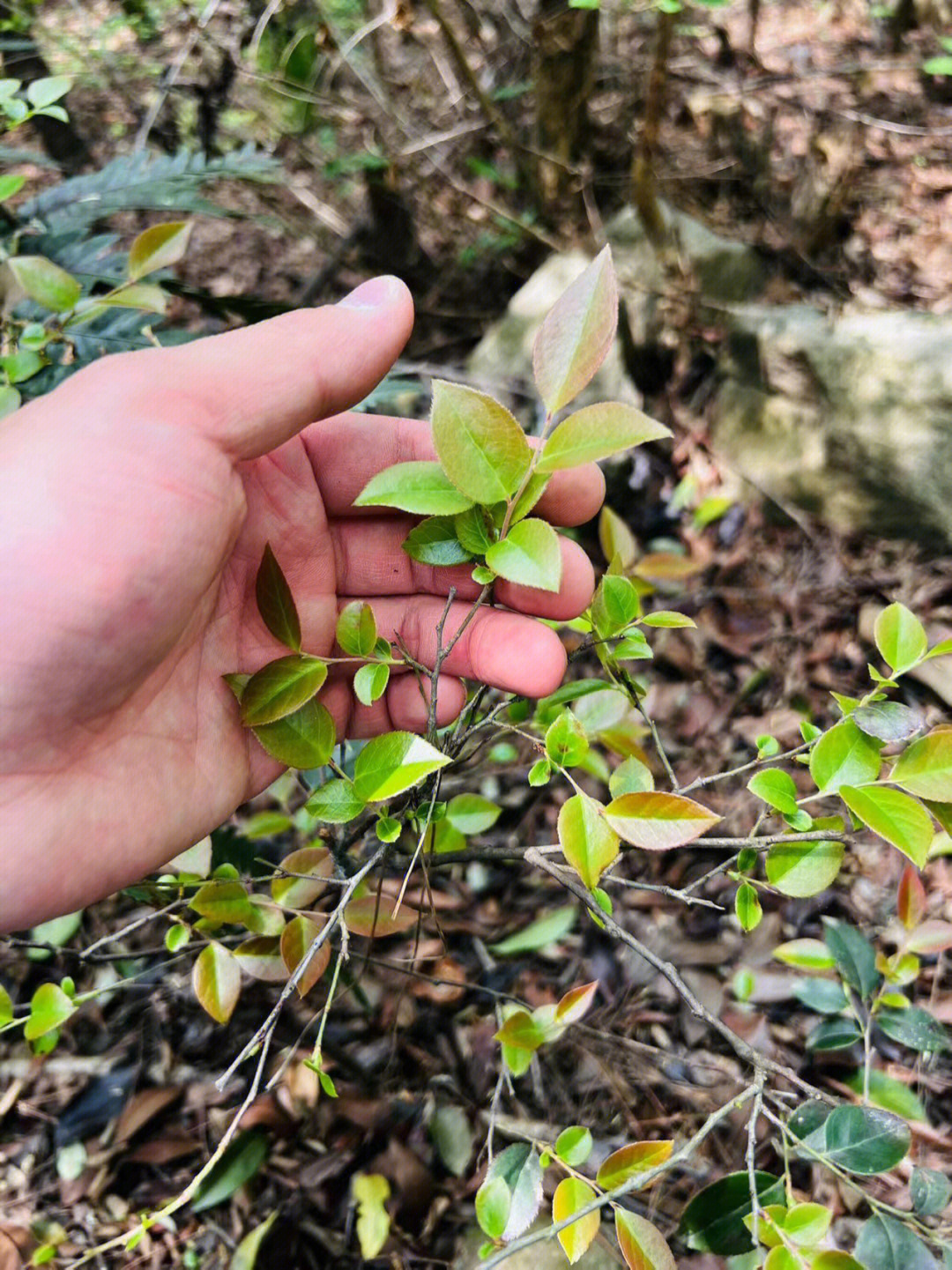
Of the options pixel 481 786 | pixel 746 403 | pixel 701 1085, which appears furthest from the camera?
A: pixel 746 403

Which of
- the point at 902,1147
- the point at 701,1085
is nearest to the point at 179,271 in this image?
the point at 701,1085

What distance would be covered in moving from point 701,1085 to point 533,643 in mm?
893

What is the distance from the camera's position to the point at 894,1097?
1295 millimetres

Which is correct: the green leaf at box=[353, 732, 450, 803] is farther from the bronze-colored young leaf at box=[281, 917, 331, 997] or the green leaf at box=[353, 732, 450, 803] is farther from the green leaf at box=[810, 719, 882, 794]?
the green leaf at box=[810, 719, 882, 794]

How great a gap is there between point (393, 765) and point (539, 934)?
2.90 ft

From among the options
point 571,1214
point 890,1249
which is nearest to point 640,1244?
point 571,1214

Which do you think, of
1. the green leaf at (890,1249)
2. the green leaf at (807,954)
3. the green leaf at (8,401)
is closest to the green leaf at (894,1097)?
the green leaf at (807,954)

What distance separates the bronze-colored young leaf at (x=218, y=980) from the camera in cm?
104

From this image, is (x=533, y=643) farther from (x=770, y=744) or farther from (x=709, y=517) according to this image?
(x=709, y=517)

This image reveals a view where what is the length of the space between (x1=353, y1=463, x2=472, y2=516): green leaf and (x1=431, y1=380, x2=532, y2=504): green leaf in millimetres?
26

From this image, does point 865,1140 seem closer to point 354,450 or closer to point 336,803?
point 336,803

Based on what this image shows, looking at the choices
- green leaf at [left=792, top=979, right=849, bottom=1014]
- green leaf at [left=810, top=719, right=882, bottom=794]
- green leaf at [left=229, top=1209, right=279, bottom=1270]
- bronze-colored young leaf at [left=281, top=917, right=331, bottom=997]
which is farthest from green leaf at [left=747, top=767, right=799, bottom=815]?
green leaf at [left=229, top=1209, right=279, bottom=1270]

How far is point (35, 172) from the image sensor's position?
12.3 feet

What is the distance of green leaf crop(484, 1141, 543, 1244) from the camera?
983 millimetres
